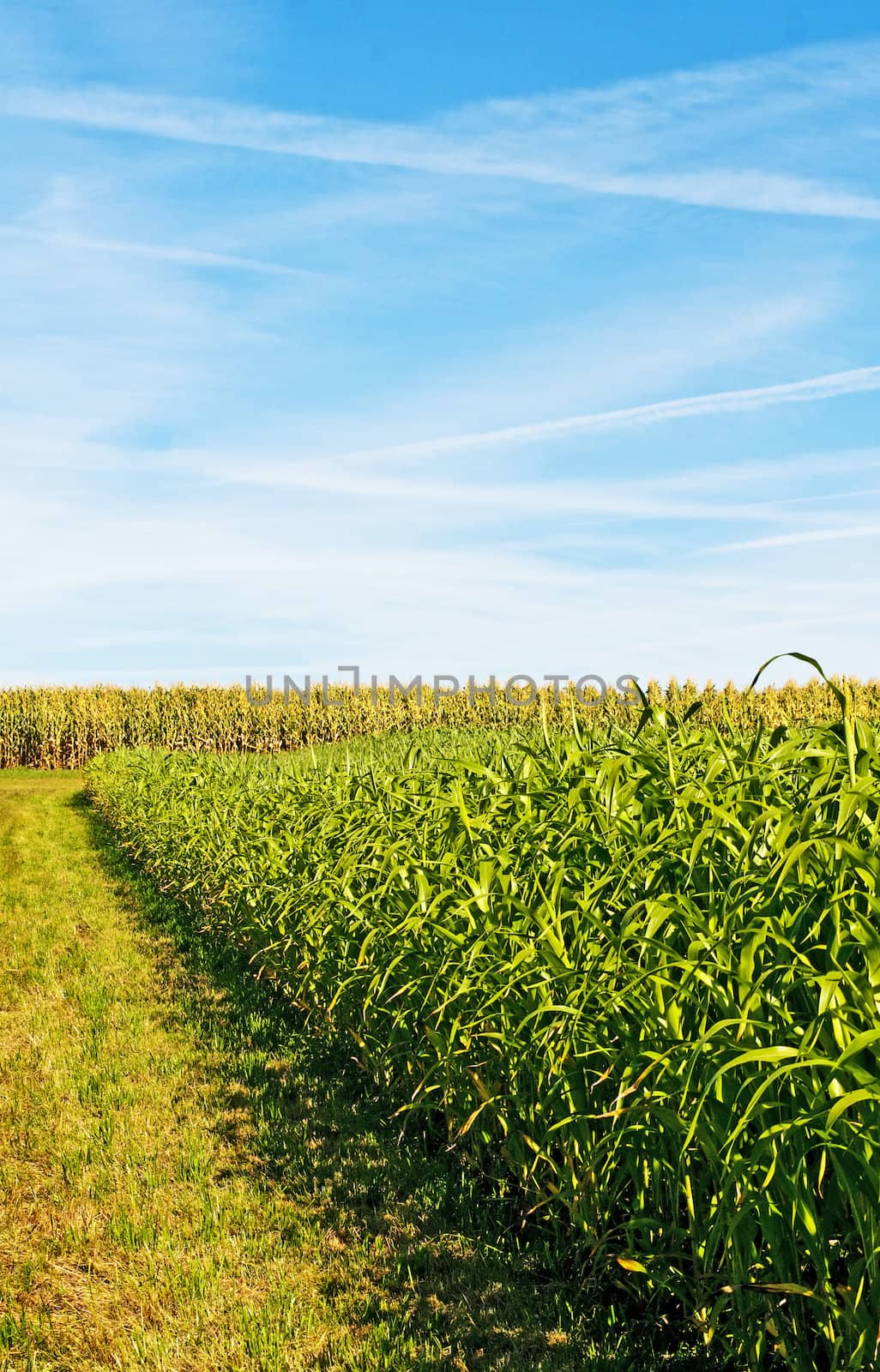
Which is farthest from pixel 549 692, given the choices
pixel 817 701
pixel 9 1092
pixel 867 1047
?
pixel 867 1047

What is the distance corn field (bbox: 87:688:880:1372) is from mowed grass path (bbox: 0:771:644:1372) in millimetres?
267

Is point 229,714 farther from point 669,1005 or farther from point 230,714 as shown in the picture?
point 669,1005

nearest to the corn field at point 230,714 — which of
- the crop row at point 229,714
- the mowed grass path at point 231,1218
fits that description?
the crop row at point 229,714

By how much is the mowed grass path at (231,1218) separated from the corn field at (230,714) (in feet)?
93.5

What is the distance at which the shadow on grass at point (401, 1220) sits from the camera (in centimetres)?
281

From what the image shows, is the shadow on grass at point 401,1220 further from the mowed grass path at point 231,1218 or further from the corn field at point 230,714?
the corn field at point 230,714

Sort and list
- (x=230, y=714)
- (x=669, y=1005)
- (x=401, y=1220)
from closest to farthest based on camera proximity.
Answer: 1. (x=669, y=1005)
2. (x=401, y=1220)
3. (x=230, y=714)

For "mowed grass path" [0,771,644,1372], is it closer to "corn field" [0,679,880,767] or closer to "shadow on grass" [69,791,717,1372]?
"shadow on grass" [69,791,717,1372]

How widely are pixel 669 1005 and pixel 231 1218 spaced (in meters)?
2.16

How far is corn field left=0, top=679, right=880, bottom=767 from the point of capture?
3459 cm

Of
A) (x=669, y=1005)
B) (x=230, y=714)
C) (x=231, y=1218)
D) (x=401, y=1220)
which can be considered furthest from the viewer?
(x=230, y=714)

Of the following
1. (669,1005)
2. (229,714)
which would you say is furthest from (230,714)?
(669,1005)

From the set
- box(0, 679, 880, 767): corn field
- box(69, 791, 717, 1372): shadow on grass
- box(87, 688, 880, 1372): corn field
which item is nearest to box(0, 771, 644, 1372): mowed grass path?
box(69, 791, 717, 1372): shadow on grass

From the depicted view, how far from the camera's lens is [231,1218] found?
368 centimetres
